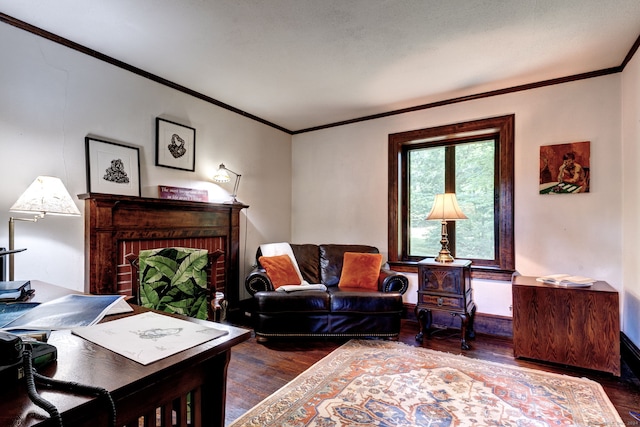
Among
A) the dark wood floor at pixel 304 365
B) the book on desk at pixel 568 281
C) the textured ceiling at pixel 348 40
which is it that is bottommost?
the dark wood floor at pixel 304 365

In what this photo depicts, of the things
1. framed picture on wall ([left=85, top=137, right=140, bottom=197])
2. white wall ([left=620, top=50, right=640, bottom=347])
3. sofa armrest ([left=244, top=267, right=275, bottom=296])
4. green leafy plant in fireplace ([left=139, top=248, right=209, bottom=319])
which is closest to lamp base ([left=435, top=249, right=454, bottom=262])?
white wall ([left=620, top=50, right=640, bottom=347])

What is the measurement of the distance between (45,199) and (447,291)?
3023 mm

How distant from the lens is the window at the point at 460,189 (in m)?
3.25

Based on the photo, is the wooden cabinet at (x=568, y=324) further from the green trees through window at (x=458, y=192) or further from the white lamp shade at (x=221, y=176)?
the white lamp shade at (x=221, y=176)

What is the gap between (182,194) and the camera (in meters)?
3.20

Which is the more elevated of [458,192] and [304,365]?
[458,192]

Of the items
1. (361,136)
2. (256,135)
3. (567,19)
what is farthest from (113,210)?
(567,19)

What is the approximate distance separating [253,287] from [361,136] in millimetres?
2230

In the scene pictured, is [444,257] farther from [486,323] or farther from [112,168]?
[112,168]

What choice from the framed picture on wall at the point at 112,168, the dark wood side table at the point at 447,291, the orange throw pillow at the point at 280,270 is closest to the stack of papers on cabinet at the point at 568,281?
the dark wood side table at the point at 447,291

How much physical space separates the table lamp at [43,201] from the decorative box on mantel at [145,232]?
486mm

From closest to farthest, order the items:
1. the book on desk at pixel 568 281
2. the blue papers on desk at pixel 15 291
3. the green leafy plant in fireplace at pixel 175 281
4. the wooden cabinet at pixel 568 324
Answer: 1. the blue papers on desk at pixel 15 291
2. the green leafy plant in fireplace at pixel 175 281
3. the wooden cabinet at pixel 568 324
4. the book on desk at pixel 568 281

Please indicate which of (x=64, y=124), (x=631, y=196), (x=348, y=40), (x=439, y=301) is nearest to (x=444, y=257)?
(x=439, y=301)

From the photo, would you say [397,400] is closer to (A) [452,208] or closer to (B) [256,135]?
(A) [452,208]
